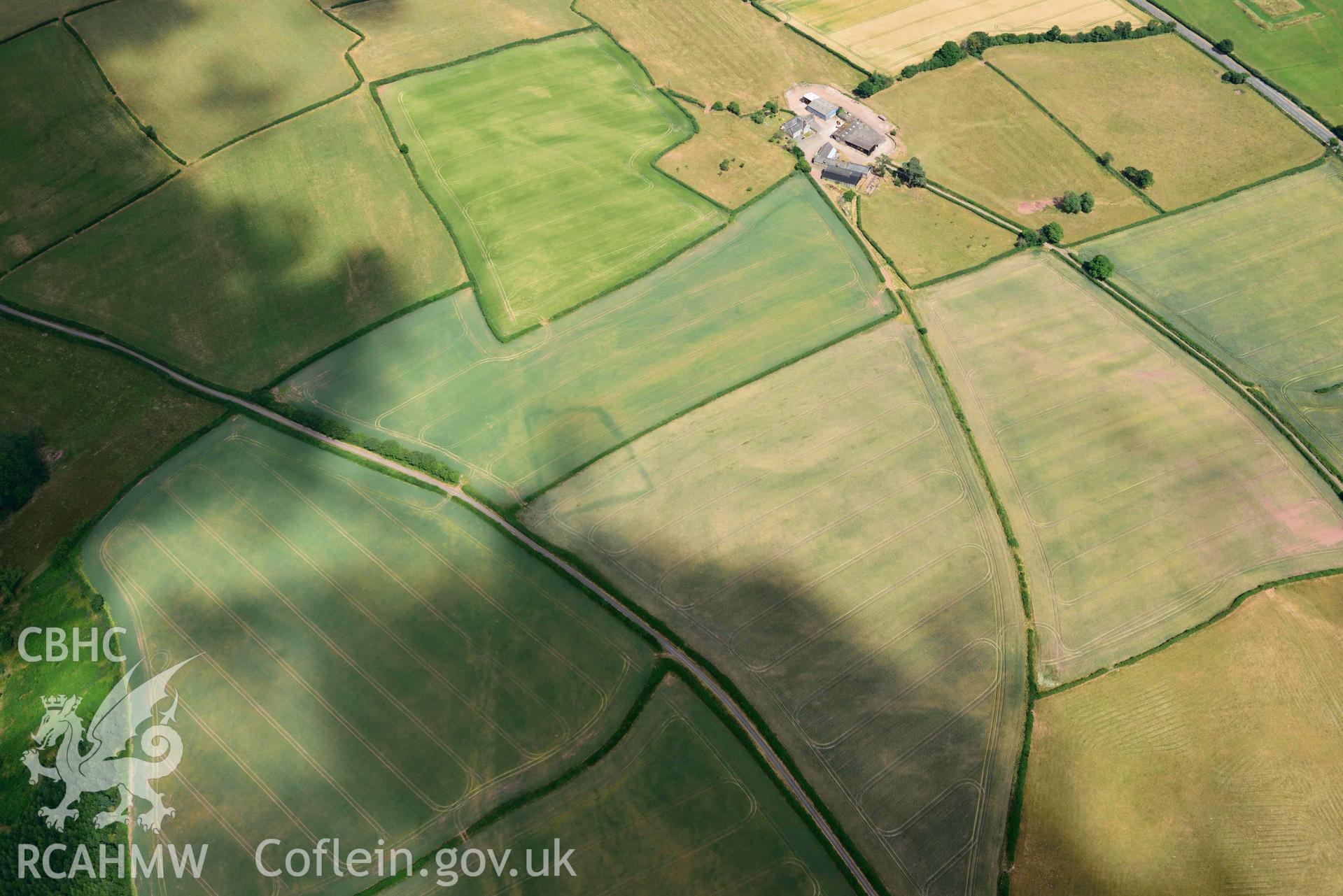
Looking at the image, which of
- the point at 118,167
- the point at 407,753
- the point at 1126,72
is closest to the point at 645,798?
the point at 407,753

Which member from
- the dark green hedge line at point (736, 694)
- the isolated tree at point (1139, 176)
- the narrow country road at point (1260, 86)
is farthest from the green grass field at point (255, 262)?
the narrow country road at point (1260, 86)

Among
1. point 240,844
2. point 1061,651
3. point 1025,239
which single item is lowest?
point 240,844

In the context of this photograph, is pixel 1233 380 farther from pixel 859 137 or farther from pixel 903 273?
pixel 859 137

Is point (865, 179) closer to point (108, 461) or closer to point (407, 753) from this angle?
point (407, 753)

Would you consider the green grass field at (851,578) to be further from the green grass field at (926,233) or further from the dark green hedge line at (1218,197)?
the dark green hedge line at (1218,197)

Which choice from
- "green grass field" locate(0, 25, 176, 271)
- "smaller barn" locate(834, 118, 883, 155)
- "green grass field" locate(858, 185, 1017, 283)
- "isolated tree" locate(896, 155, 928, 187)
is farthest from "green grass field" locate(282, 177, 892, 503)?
"green grass field" locate(0, 25, 176, 271)

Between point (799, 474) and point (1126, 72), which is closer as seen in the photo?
point (799, 474)

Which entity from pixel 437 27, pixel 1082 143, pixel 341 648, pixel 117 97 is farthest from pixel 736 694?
pixel 117 97

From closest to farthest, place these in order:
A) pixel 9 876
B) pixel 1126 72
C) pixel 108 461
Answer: pixel 9 876 < pixel 108 461 < pixel 1126 72
